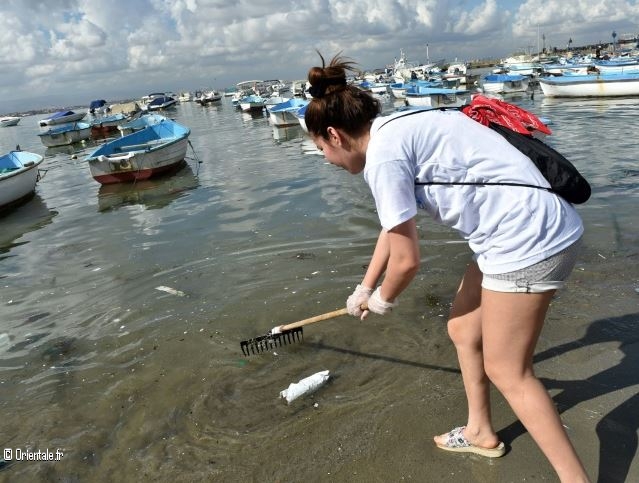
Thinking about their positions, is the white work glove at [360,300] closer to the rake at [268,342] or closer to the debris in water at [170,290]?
the rake at [268,342]

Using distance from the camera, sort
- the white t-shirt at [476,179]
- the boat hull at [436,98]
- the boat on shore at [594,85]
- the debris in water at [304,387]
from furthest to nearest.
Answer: the boat hull at [436,98], the boat on shore at [594,85], the debris in water at [304,387], the white t-shirt at [476,179]

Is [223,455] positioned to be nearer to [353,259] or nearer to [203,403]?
[203,403]

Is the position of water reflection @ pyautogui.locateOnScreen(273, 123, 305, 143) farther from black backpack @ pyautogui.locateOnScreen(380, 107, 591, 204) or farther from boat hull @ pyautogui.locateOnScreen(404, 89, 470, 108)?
black backpack @ pyautogui.locateOnScreen(380, 107, 591, 204)

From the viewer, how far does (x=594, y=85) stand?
2548cm

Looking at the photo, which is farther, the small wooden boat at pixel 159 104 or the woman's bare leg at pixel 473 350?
the small wooden boat at pixel 159 104

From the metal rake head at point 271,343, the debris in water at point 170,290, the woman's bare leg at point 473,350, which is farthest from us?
the debris in water at point 170,290

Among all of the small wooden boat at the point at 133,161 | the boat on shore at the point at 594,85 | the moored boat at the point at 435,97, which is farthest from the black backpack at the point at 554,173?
the boat on shore at the point at 594,85

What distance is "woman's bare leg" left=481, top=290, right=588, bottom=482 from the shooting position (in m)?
2.02

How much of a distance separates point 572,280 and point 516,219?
3.70 metres

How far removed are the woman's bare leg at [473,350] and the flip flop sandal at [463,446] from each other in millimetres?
24

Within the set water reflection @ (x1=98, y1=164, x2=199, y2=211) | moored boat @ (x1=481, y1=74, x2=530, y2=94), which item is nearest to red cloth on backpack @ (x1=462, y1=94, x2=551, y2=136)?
water reflection @ (x1=98, y1=164, x2=199, y2=211)

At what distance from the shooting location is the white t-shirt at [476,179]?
6.09 feet

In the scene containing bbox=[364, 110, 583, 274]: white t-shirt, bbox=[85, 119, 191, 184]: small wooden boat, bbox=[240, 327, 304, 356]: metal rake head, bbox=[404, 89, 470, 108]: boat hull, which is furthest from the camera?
bbox=[404, 89, 470, 108]: boat hull

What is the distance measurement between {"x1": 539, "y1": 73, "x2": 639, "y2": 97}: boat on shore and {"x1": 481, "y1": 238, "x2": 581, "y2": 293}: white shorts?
27686mm
